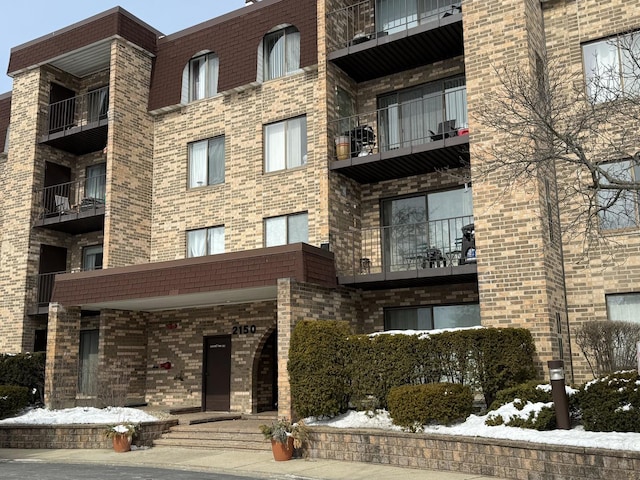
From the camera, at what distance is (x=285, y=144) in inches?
760

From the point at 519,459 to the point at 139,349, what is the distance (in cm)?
1390

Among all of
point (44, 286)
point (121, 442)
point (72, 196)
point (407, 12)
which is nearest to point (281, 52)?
point (407, 12)

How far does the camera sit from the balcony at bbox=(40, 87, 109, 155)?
74.4 feet

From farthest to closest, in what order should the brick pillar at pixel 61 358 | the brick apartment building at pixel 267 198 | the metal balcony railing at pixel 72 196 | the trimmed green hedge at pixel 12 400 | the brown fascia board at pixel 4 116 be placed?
the brown fascia board at pixel 4 116 < the metal balcony railing at pixel 72 196 < the brick pillar at pixel 61 358 < the trimmed green hedge at pixel 12 400 < the brick apartment building at pixel 267 198

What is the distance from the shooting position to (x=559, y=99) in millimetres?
14617

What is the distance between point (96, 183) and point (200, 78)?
18.3 ft

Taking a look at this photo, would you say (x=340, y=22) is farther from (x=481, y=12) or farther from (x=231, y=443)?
(x=231, y=443)

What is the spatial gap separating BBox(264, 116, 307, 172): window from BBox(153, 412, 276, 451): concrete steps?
7.08 metres

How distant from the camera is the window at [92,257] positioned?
23266 millimetres

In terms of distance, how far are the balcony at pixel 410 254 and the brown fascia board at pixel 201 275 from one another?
4.26 feet

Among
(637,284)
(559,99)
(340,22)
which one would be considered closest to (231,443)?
(637,284)

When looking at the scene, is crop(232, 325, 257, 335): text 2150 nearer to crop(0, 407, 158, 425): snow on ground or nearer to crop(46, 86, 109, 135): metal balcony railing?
crop(0, 407, 158, 425): snow on ground

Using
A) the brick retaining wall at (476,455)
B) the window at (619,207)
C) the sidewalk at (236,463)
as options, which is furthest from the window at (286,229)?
the window at (619,207)

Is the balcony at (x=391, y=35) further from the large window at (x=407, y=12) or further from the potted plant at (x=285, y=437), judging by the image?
the potted plant at (x=285, y=437)
